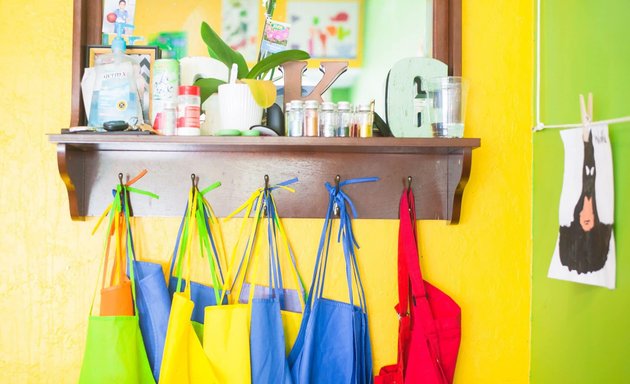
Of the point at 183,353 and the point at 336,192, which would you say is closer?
the point at 183,353

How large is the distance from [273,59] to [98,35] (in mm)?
402

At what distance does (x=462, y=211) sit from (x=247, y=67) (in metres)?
0.60

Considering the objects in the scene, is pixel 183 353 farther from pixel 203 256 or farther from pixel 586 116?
pixel 586 116

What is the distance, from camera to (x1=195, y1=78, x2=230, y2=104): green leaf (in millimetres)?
1424

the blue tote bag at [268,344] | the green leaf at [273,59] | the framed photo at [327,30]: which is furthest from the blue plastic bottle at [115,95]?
the blue tote bag at [268,344]

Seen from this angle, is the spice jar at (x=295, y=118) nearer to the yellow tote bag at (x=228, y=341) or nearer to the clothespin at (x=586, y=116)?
the yellow tote bag at (x=228, y=341)

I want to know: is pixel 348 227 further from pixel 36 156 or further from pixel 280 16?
pixel 36 156

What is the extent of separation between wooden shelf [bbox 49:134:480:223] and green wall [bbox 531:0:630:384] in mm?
214

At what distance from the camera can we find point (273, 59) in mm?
1429

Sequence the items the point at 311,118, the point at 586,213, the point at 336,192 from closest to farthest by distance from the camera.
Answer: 1. the point at 586,213
2. the point at 311,118
3. the point at 336,192

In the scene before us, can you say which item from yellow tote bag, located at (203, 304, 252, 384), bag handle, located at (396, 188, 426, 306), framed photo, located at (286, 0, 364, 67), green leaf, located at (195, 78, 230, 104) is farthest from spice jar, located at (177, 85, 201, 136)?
bag handle, located at (396, 188, 426, 306)

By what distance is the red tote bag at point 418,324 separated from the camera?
1.42 metres

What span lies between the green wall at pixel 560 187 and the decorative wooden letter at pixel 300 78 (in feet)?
1.56

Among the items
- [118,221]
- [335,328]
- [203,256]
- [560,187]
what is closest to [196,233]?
[203,256]
